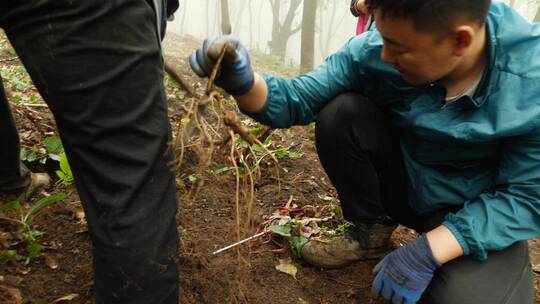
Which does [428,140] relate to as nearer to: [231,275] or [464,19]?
[464,19]

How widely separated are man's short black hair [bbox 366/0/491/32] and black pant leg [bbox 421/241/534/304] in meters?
0.88

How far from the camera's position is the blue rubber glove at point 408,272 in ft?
5.15

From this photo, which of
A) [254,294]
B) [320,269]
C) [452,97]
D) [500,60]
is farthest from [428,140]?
[254,294]

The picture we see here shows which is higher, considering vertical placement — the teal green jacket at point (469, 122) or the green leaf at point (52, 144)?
the teal green jacket at point (469, 122)

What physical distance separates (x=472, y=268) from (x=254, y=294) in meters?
0.88

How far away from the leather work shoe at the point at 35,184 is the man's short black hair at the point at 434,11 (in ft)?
5.73

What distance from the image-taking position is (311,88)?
6.00 feet

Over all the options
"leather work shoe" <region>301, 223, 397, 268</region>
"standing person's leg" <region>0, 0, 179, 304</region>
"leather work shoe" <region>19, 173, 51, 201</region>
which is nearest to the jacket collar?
"leather work shoe" <region>301, 223, 397, 268</region>

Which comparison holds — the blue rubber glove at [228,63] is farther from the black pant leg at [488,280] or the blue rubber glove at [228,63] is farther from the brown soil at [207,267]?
the black pant leg at [488,280]

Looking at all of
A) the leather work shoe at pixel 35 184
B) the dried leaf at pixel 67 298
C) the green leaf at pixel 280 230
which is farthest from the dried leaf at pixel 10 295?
the green leaf at pixel 280 230

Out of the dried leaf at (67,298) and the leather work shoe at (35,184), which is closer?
the dried leaf at (67,298)

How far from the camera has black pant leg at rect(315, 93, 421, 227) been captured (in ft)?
6.00

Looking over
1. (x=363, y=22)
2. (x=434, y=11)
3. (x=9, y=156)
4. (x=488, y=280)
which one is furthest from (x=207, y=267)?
(x=363, y=22)

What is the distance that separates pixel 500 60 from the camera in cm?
150
